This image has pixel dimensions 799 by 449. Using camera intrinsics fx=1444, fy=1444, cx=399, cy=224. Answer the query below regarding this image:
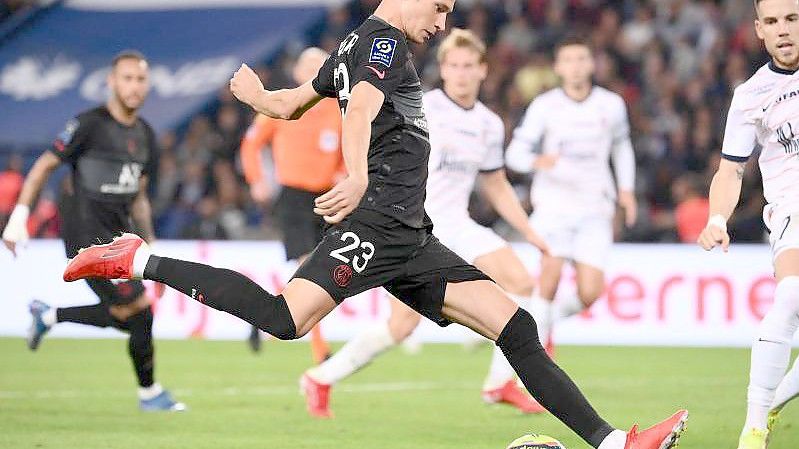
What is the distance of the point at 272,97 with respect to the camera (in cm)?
708

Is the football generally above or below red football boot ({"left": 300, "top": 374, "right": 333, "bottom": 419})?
above

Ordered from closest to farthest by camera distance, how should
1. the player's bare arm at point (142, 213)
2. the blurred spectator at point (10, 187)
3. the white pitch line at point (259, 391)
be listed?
the player's bare arm at point (142, 213)
the white pitch line at point (259, 391)
the blurred spectator at point (10, 187)

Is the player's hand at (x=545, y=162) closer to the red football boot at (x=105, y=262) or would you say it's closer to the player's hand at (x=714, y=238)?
the player's hand at (x=714, y=238)

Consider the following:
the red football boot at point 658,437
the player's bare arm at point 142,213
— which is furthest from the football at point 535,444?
the player's bare arm at point 142,213

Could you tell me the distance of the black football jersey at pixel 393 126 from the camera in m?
6.54

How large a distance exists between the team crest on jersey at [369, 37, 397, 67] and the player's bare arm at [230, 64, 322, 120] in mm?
638

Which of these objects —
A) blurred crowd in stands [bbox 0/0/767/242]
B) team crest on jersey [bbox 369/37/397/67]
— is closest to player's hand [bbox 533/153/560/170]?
team crest on jersey [bbox 369/37/397/67]

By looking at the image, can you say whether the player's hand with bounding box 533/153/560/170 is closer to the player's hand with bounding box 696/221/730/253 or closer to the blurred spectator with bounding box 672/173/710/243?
the player's hand with bounding box 696/221/730/253

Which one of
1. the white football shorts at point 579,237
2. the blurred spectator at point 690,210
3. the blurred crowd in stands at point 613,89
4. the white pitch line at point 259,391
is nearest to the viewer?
the white pitch line at point 259,391

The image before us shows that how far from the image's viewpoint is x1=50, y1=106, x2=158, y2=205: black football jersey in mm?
10008

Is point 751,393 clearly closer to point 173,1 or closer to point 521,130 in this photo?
point 521,130

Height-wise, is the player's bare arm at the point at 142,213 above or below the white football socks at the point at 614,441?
above

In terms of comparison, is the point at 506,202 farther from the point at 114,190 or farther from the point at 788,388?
the point at 788,388

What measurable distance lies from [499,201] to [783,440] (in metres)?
2.77
